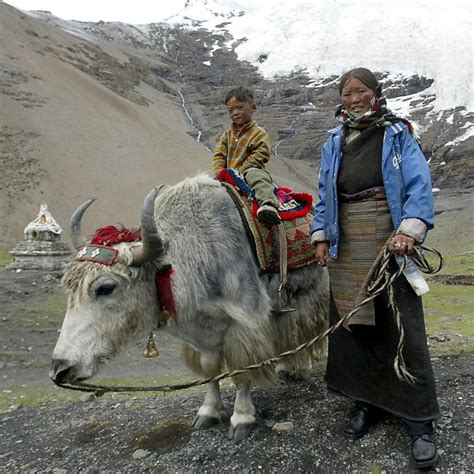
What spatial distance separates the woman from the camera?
8.77 ft

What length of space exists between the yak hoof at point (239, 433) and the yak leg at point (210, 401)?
0.92 feet

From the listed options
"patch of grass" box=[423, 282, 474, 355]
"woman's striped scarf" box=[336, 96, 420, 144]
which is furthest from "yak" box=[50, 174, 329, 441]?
"patch of grass" box=[423, 282, 474, 355]

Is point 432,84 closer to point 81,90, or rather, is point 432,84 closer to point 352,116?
point 81,90

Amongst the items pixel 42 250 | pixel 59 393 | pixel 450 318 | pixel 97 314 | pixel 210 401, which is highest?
pixel 97 314

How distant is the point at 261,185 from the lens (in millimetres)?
3561

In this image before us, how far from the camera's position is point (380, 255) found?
9.06 feet

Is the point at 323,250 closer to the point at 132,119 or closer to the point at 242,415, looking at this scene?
the point at 242,415

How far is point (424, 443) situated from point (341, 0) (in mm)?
123316

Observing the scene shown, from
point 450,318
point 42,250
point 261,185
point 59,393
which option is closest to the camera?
point 261,185

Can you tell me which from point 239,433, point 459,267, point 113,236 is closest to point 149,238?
point 113,236

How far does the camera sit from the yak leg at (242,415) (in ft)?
11.1

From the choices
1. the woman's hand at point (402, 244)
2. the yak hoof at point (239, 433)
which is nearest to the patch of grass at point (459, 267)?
the yak hoof at point (239, 433)

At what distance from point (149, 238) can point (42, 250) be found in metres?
15.5

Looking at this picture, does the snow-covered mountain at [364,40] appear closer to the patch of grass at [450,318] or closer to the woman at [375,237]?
the patch of grass at [450,318]
